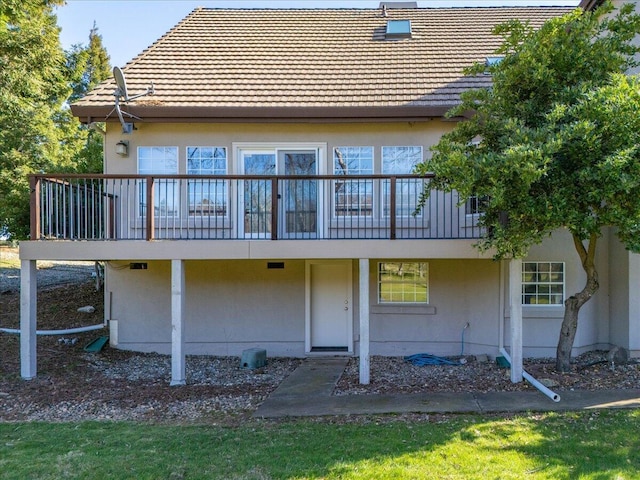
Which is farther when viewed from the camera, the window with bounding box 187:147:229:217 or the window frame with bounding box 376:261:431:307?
the window frame with bounding box 376:261:431:307

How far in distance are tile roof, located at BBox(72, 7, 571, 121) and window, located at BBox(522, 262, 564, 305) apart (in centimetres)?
363

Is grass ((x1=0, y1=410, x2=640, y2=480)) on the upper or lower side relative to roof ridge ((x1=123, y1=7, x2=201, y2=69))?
lower

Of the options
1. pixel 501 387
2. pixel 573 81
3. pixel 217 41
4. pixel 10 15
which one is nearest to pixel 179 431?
pixel 501 387

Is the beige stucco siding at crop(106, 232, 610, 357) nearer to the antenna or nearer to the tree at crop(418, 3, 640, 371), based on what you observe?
the tree at crop(418, 3, 640, 371)

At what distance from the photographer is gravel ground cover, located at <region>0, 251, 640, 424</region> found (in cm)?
574

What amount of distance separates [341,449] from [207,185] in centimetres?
577

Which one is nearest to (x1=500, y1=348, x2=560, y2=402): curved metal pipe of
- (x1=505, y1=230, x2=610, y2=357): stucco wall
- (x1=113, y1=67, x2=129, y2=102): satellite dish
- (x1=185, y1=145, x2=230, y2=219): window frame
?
(x1=505, y1=230, x2=610, y2=357): stucco wall

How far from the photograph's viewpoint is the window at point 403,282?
872 centimetres

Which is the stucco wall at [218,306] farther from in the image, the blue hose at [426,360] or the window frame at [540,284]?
the window frame at [540,284]

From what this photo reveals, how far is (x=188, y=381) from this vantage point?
7086mm

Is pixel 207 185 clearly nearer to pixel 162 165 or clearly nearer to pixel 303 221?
pixel 162 165

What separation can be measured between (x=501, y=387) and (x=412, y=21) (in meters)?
9.94

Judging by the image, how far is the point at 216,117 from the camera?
8383mm

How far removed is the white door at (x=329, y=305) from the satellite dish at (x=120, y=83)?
492 centimetres
